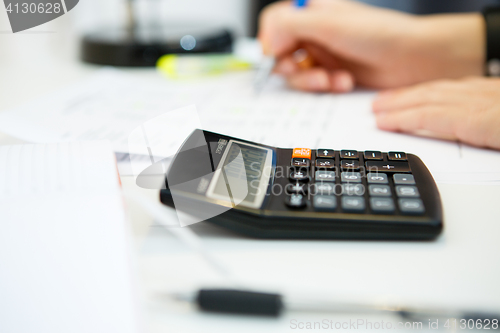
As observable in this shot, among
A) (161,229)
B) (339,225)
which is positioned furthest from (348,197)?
(161,229)

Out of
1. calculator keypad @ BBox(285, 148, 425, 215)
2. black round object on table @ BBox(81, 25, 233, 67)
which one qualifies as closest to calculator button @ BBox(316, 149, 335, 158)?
calculator keypad @ BBox(285, 148, 425, 215)

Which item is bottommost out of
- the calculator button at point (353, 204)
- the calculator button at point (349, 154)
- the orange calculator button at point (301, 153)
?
the calculator button at point (353, 204)

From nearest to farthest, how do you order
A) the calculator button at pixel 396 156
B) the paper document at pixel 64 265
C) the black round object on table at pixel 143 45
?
the paper document at pixel 64 265
the calculator button at pixel 396 156
the black round object on table at pixel 143 45

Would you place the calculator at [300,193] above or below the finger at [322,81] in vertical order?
above

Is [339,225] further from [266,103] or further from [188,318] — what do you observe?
[266,103]

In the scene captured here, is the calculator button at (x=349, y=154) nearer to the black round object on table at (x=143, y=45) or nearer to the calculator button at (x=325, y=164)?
the calculator button at (x=325, y=164)

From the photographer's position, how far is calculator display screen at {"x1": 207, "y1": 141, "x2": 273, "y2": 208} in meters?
0.24

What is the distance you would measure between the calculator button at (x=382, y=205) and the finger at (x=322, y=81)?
0.33 meters

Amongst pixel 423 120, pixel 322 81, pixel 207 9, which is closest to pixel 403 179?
pixel 423 120

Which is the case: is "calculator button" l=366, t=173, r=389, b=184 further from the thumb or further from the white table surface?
the thumb

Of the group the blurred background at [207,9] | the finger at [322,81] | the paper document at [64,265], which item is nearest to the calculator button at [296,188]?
the paper document at [64,265]

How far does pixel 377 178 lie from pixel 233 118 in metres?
0.21

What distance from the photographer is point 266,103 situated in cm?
50

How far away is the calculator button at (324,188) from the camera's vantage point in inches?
9.9
